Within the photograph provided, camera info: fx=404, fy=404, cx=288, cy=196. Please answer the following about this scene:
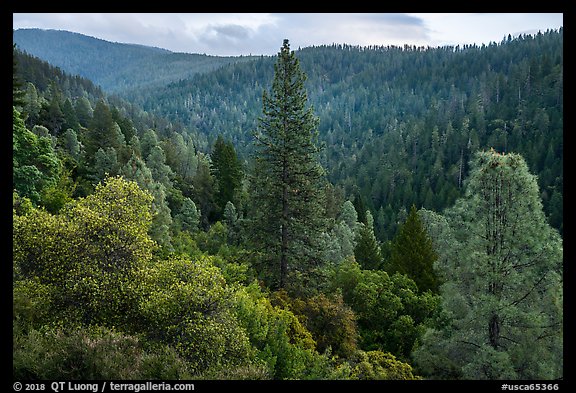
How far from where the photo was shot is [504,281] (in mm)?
15000

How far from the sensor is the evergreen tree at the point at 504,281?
14.5 meters

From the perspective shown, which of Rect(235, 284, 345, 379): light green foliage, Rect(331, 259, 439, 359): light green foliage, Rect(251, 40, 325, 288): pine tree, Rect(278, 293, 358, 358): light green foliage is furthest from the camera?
Rect(251, 40, 325, 288): pine tree

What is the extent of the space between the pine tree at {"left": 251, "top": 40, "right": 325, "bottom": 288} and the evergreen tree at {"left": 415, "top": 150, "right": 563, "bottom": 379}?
9.59 meters

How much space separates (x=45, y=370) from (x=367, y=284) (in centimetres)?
1803

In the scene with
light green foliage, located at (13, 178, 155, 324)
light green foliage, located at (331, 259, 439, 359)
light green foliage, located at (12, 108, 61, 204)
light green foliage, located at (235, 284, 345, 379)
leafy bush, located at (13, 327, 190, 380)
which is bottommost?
light green foliage, located at (331, 259, 439, 359)

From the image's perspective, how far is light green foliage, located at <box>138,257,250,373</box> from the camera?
1239 cm

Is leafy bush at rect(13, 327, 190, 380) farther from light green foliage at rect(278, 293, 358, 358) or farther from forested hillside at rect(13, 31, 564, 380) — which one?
Result: light green foliage at rect(278, 293, 358, 358)

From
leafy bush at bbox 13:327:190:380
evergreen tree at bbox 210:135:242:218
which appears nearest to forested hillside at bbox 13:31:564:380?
leafy bush at bbox 13:327:190:380

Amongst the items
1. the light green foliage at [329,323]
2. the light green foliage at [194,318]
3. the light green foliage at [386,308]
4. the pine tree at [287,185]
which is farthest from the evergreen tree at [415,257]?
the light green foliage at [194,318]

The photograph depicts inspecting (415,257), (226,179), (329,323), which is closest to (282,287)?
(329,323)

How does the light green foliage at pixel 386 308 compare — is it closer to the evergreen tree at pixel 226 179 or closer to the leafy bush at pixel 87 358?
the leafy bush at pixel 87 358

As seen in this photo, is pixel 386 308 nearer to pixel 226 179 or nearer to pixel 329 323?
pixel 329 323
